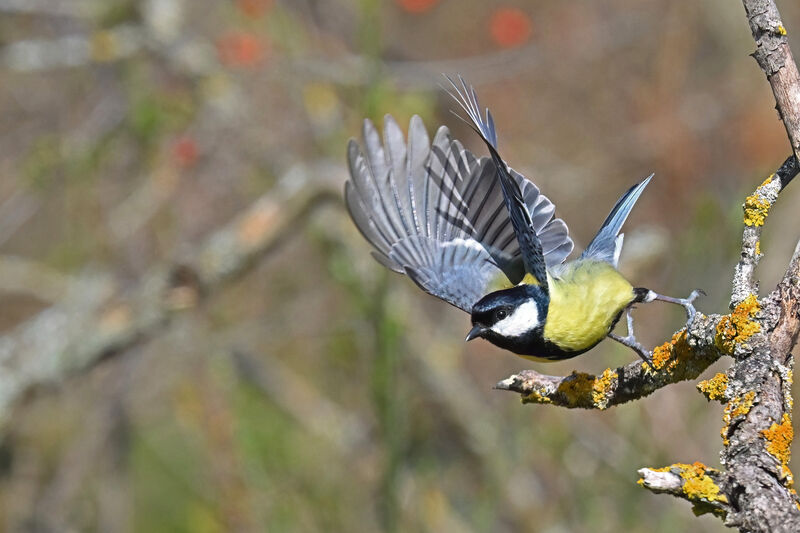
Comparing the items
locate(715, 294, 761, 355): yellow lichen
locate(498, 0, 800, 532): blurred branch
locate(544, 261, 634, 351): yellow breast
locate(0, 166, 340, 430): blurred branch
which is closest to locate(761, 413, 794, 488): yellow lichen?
locate(498, 0, 800, 532): blurred branch

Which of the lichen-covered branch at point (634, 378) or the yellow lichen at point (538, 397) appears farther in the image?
the yellow lichen at point (538, 397)

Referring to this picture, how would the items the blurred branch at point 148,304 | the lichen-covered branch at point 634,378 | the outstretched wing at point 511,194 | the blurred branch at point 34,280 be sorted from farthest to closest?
the blurred branch at point 34,280
the blurred branch at point 148,304
the outstretched wing at point 511,194
the lichen-covered branch at point 634,378

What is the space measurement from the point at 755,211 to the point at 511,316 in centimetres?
80

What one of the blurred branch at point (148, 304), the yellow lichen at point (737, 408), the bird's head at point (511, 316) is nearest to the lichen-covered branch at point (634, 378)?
the yellow lichen at point (737, 408)

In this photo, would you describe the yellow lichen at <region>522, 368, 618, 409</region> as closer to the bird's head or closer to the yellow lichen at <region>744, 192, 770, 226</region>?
the yellow lichen at <region>744, 192, 770, 226</region>

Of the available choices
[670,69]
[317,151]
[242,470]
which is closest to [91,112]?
[317,151]

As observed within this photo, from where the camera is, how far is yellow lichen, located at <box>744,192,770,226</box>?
4.14 ft

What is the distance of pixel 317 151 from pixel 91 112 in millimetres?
1062

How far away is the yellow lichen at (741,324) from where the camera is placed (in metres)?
1.19

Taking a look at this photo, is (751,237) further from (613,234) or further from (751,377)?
(613,234)

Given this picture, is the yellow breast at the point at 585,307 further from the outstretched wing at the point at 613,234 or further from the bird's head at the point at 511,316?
the outstretched wing at the point at 613,234

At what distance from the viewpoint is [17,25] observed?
14.3 feet

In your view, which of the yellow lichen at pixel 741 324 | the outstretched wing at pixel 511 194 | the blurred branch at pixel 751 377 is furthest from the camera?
the outstretched wing at pixel 511 194

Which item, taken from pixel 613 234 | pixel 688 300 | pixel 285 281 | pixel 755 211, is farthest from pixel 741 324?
pixel 285 281
